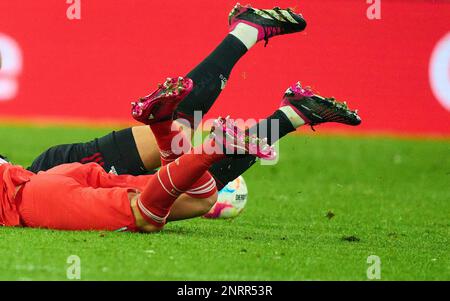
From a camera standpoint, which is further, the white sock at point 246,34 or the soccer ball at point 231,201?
the soccer ball at point 231,201

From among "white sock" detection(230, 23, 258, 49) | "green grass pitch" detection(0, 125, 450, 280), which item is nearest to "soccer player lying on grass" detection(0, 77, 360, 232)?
"green grass pitch" detection(0, 125, 450, 280)

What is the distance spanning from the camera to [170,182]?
19.1 feet

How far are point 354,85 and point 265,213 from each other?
4.96 metres

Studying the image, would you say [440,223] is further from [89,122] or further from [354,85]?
[89,122]

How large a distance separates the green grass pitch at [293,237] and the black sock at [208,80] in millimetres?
765

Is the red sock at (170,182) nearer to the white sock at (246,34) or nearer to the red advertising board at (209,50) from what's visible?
the white sock at (246,34)

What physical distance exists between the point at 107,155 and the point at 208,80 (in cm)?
84

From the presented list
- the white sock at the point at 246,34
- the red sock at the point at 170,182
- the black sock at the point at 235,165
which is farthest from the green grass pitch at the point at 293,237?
the white sock at the point at 246,34

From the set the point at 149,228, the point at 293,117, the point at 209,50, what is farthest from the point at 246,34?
the point at 209,50

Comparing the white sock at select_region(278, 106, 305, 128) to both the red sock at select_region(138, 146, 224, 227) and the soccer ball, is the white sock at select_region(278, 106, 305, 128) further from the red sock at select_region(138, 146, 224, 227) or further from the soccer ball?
the red sock at select_region(138, 146, 224, 227)

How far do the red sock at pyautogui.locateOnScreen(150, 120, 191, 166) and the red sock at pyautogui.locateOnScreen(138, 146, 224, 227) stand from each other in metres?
0.23

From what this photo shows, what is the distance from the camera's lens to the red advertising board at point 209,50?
490 inches

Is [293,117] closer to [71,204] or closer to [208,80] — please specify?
[208,80]

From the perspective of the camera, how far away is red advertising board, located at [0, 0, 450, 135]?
12.4 m
